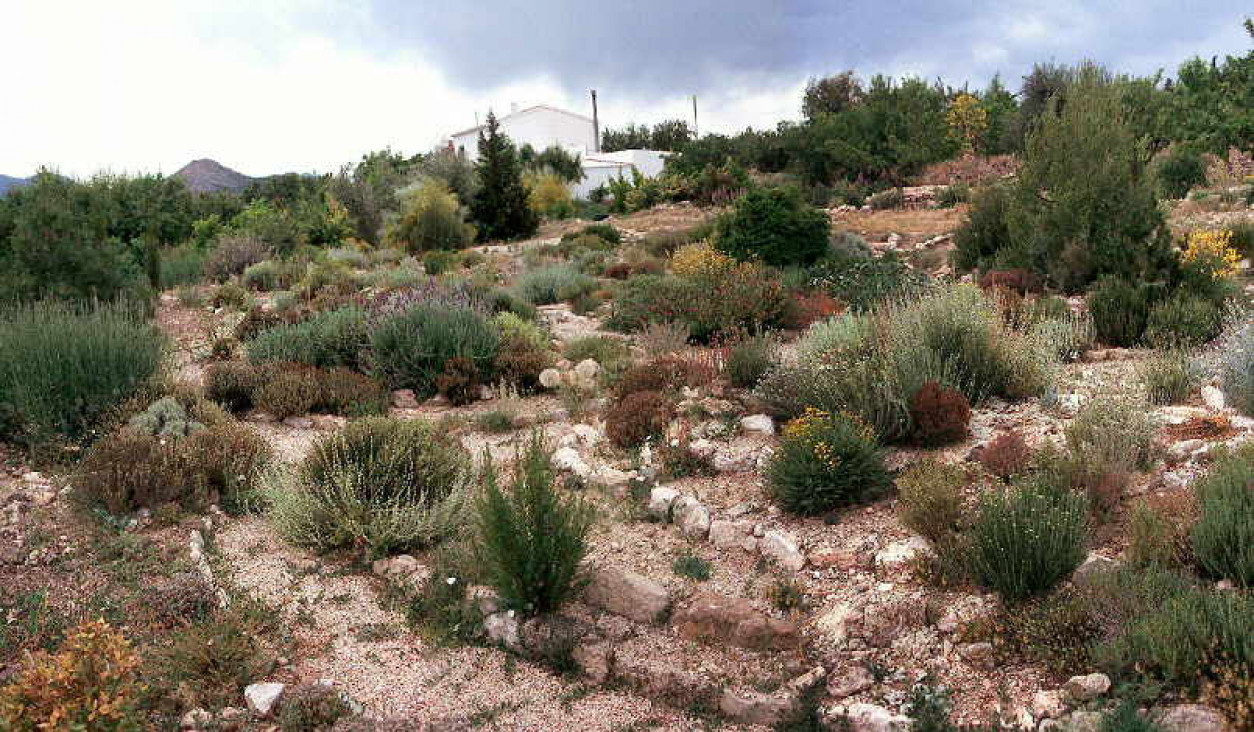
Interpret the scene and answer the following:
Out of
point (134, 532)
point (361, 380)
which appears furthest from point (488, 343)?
point (134, 532)

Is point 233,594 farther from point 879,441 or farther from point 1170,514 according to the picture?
point 1170,514

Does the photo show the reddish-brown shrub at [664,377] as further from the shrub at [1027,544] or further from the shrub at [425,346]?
the shrub at [1027,544]

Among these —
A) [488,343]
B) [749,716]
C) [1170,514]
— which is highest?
[488,343]

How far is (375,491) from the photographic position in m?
6.39

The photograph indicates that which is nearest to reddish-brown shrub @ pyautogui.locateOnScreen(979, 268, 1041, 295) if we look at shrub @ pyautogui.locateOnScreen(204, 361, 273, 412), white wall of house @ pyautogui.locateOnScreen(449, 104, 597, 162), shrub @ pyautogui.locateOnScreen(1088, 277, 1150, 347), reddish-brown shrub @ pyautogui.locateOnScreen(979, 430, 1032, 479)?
shrub @ pyautogui.locateOnScreen(1088, 277, 1150, 347)

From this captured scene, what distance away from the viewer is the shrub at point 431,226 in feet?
84.0

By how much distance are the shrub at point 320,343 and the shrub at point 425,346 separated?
30 cm

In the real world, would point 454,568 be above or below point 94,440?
below

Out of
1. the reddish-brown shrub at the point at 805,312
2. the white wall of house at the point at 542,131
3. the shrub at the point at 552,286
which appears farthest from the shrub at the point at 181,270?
the white wall of house at the point at 542,131

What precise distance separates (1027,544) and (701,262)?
403 inches

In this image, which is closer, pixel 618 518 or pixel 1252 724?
pixel 1252 724

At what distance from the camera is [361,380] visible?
9.71m

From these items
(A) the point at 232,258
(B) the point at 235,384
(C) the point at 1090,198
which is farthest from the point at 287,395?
(A) the point at 232,258

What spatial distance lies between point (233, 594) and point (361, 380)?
4.43m
